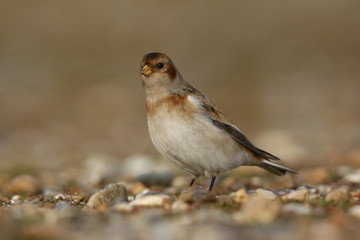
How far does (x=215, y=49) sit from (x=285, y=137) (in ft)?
37.2

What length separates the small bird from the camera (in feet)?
16.8

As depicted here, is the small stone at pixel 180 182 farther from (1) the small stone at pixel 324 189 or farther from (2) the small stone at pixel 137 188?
(1) the small stone at pixel 324 189

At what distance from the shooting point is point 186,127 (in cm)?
511

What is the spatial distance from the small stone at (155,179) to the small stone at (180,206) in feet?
8.54

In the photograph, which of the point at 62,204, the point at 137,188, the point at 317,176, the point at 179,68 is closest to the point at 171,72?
the point at 137,188

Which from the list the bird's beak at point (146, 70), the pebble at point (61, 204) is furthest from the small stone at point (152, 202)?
the bird's beak at point (146, 70)

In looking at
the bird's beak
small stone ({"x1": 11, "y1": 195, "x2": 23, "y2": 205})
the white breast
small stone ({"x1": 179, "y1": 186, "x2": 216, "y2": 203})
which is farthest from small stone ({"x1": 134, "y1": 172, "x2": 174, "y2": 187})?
small stone ({"x1": 179, "y1": 186, "x2": 216, "y2": 203})

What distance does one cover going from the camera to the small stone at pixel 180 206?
3859 mm

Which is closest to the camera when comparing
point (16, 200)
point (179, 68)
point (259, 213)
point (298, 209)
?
point (259, 213)

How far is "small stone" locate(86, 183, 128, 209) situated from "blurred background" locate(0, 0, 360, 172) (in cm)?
411

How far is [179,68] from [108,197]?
1595 centimetres

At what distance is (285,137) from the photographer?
11.6 m

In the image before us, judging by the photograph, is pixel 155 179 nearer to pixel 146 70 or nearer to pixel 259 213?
pixel 146 70

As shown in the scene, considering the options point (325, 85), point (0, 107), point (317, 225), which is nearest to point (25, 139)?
point (0, 107)
